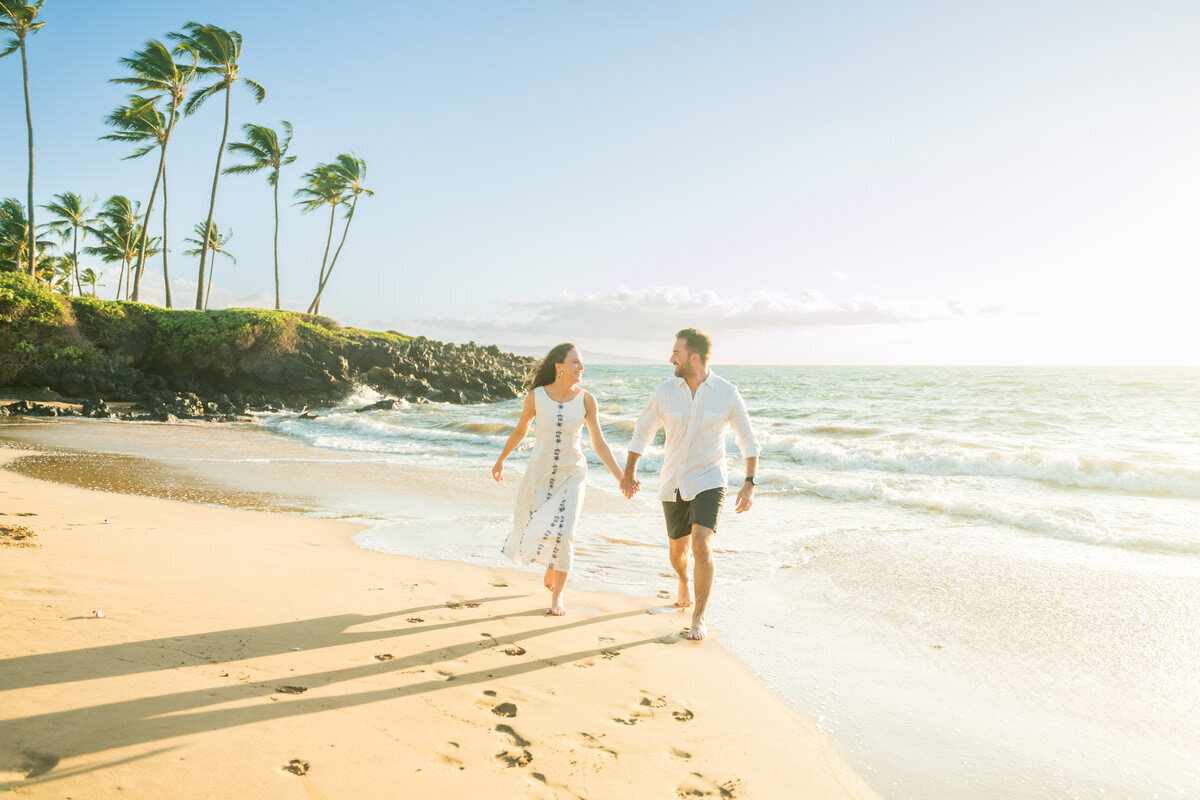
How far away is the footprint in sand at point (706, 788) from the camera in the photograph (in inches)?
110

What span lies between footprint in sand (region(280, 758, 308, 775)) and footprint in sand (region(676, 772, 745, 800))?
5.06ft

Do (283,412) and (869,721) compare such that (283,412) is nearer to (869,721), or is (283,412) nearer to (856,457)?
(856,457)

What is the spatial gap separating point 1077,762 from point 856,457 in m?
11.6

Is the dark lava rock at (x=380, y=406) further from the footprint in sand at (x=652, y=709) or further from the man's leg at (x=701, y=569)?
the footprint in sand at (x=652, y=709)

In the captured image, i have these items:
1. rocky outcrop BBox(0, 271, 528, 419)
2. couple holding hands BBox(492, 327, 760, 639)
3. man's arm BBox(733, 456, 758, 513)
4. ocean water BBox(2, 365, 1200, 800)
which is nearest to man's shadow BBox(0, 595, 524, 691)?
couple holding hands BBox(492, 327, 760, 639)

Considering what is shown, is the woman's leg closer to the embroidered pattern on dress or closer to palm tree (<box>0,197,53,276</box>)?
the embroidered pattern on dress

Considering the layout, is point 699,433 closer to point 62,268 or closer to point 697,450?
point 697,450

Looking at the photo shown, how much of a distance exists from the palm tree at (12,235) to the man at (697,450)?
5886 cm

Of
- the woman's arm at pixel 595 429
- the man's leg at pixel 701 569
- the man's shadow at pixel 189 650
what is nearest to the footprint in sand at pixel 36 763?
A: the man's shadow at pixel 189 650

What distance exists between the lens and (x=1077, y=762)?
3312mm

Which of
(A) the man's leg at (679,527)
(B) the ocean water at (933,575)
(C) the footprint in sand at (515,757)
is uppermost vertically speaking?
(A) the man's leg at (679,527)

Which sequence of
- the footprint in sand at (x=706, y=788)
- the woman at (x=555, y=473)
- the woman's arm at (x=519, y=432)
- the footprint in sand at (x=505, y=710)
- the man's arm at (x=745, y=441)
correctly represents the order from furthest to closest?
the woman's arm at (x=519, y=432) → the woman at (x=555, y=473) → the man's arm at (x=745, y=441) → the footprint in sand at (x=505, y=710) → the footprint in sand at (x=706, y=788)

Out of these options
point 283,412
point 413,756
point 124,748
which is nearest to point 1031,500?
point 413,756

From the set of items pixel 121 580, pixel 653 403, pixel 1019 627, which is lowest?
pixel 1019 627
